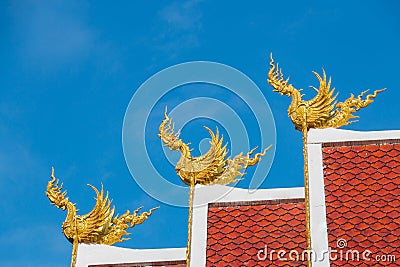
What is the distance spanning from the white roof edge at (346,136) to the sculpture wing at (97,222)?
3290 mm

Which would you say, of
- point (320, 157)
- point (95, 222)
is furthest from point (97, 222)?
point (320, 157)

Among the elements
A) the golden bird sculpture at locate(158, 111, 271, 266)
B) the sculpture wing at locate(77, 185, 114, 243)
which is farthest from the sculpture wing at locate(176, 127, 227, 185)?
the sculpture wing at locate(77, 185, 114, 243)

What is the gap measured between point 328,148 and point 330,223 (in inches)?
50.7

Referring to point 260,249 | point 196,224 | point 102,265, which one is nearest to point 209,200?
point 196,224

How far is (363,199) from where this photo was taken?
419 inches

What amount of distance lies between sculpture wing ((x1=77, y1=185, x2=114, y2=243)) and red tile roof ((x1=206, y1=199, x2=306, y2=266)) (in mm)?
1660

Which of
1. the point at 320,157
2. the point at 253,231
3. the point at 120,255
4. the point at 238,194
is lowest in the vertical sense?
the point at 120,255

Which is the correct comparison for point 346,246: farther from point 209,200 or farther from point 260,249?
point 209,200

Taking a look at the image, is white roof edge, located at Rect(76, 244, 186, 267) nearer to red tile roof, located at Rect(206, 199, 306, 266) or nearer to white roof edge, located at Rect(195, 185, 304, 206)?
red tile roof, located at Rect(206, 199, 306, 266)

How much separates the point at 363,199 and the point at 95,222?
13.2 ft

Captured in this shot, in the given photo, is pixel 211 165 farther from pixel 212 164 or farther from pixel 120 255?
pixel 120 255

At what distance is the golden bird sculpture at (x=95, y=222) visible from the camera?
11.7m

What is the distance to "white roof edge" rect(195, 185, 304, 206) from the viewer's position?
1127 cm

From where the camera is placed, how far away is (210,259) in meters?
10.8
